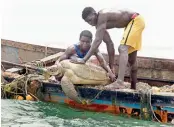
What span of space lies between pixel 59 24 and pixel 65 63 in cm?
2252

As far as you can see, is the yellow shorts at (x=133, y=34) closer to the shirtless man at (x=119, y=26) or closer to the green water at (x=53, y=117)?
the shirtless man at (x=119, y=26)

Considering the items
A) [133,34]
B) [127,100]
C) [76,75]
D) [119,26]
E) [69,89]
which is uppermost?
[119,26]

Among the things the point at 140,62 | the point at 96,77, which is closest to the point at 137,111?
the point at 96,77

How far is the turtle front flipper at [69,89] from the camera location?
617cm

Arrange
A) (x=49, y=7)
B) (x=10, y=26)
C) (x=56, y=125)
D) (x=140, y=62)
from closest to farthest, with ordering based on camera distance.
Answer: (x=56, y=125) → (x=140, y=62) → (x=10, y=26) → (x=49, y=7)

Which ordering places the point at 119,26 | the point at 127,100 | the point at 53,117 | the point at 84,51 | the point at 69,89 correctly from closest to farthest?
the point at 53,117 → the point at 127,100 → the point at 69,89 → the point at 119,26 → the point at 84,51

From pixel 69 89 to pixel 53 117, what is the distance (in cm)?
66

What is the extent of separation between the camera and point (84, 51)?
267 inches

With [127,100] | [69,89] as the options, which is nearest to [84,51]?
[69,89]

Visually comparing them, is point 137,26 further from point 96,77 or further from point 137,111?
point 137,111

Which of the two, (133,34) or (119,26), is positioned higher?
(119,26)

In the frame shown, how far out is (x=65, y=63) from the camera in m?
6.37

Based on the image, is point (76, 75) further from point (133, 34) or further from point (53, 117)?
point (133, 34)

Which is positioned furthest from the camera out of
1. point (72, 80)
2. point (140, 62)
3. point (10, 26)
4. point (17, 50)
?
point (10, 26)
